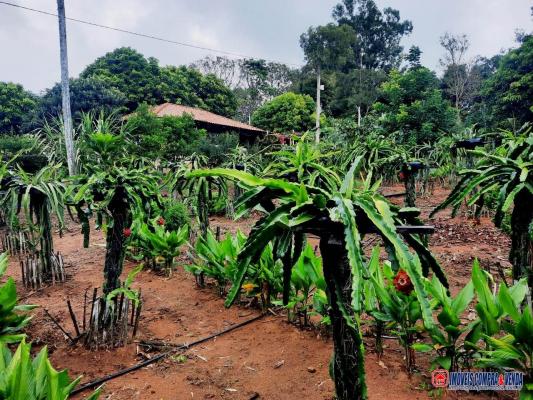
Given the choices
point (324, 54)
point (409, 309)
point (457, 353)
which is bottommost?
point (457, 353)

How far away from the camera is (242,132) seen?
23.0m

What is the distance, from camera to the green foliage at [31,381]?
1.80 meters

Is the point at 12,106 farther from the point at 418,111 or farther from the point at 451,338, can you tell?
the point at 451,338

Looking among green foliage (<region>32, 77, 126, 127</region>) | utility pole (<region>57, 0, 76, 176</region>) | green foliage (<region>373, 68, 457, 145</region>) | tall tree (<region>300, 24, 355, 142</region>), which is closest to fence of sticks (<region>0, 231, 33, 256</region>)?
utility pole (<region>57, 0, 76, 176</region>)

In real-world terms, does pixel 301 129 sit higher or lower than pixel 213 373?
higher

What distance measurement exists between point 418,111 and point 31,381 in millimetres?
16280

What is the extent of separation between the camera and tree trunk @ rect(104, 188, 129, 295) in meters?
3.52

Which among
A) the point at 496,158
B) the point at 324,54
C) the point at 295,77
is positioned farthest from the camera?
the point at 295,77

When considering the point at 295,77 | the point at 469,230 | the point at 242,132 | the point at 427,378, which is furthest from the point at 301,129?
the point at 427,378

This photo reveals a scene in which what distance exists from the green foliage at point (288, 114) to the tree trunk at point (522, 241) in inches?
854

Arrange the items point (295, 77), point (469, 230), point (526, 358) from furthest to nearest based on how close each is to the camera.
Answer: point (295, 77) → point (469, 230) → point (526, 358)

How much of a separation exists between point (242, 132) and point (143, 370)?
20.7 meters

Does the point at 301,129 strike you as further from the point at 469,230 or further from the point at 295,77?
the point at 469,230

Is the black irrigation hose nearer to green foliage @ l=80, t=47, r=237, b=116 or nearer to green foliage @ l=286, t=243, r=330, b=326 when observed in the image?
green foliage @ l=286, t=243, r=330, b=326
